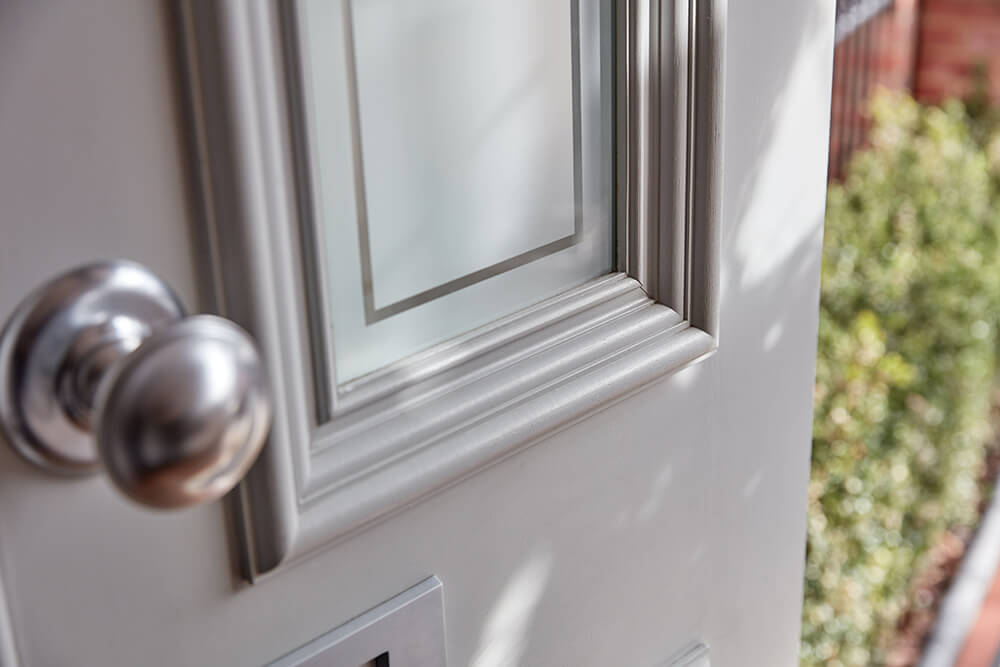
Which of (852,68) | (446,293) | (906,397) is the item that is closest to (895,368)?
(906,397)

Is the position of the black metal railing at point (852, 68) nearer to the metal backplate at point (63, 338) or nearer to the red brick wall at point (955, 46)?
the red brick wall at point (955, 46)

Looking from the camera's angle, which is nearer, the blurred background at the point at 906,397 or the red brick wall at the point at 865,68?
the blurred background at the point at 906,397

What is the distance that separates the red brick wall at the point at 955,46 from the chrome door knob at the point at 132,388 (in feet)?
11.3

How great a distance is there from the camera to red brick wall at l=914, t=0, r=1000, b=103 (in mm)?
3385

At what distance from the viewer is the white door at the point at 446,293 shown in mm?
417

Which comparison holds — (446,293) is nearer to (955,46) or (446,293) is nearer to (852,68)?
(852,68)

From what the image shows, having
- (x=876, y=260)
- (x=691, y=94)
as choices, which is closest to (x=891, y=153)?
(x=876, y=260)

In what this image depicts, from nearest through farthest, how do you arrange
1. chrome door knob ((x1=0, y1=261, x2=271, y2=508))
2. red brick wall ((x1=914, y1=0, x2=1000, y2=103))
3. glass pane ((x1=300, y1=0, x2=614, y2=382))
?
1. chrome door knob ((x1=0, y1=261, x2=271, y2=508))
2. glass pane ((x1=300, y1=0, x2=614, y2=382))
3. red brick wall ((x1=914, y1=0, x2=1000, y2=103))

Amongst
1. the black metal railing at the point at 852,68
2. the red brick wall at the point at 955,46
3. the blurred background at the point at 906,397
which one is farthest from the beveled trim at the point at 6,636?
the red brick wall at the point at 955,46

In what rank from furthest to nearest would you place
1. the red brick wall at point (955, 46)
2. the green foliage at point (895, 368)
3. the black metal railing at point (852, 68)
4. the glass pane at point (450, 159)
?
the red brick wall at point (955, 46), the black metal railing at point (852, 68), the green foliage at point (895, 368), the glass pane at point (450, 159)

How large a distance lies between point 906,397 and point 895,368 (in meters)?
0.20

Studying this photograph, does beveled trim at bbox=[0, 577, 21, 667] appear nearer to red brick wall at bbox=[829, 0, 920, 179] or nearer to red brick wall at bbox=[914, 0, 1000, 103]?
red brick wall at bbox=[829, 0, 920, 179]

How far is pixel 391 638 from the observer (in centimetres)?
56

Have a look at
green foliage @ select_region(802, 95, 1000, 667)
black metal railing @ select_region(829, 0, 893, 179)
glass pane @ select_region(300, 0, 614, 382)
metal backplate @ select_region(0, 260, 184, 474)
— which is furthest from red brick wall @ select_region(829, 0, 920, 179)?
metal backplate @ select_region(0, 260, 184, 474)
